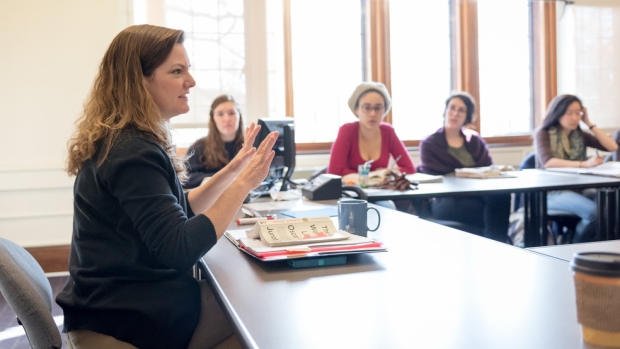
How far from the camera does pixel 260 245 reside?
5.16ft

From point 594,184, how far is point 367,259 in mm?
2132

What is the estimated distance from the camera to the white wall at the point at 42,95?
13.7 feet

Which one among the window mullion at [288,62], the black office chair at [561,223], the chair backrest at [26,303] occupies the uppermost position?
the window mullion at [288,62]

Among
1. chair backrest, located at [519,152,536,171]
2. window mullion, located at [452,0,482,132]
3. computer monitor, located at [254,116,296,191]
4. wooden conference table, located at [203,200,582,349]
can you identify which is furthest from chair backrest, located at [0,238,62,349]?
window mullion, located at [452,0,482,132]

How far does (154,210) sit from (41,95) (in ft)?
11.0

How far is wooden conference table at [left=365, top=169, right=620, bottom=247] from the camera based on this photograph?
118 inches

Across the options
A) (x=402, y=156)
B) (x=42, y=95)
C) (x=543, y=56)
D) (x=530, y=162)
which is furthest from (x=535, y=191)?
(x=42, y=95)

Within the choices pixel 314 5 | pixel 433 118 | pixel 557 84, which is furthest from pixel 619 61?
pixel 314 5

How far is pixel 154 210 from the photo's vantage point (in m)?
1.32

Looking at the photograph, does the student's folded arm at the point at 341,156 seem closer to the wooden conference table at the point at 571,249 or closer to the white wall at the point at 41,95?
the white wall at the point at 41,95

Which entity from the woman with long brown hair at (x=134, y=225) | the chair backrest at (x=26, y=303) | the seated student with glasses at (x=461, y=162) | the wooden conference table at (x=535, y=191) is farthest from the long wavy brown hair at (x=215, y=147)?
the chair backrest at (x=26, y=303)

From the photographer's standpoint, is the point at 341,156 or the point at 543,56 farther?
the point at 543,56

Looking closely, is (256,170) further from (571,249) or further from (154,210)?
(571,249)

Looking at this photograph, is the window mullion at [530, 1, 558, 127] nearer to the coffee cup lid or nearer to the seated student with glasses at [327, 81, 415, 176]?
Result: the seated student with glasses at [327, 81, 415, 176]
